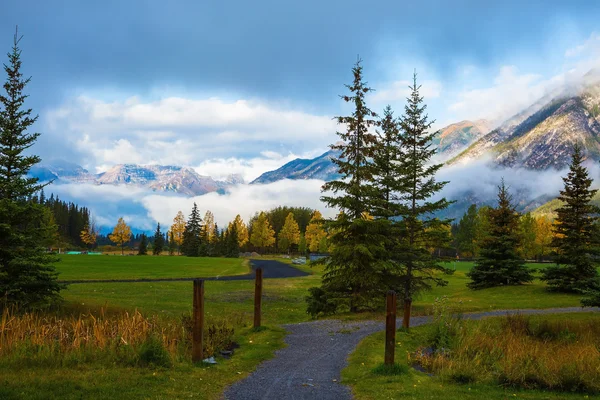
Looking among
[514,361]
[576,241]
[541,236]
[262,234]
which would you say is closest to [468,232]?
[541,236]

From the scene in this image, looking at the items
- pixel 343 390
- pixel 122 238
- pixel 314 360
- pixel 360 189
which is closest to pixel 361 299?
pixel 360 189

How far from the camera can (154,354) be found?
1061 cm

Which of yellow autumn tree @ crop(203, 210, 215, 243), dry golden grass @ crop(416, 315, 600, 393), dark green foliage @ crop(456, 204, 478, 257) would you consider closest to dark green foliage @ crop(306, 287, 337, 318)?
dry golden grass @ crop(416, 315, 600, 393)

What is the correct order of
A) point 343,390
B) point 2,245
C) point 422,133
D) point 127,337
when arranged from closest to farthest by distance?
1. point 343,390
2. point 127,337
3. point 2,245
4. point 422,133

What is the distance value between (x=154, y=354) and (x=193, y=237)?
102674mm

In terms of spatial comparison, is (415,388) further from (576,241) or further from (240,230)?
(240,230)

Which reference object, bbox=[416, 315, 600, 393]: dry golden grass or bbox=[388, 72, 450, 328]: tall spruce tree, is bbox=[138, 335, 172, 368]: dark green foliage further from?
bbox=[388, 72, 450, 328]: tall spruce tree

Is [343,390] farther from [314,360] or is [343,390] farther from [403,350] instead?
[403,350]

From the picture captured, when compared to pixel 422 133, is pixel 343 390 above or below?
below

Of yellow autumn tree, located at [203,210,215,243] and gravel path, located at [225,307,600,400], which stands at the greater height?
yellow autumn tree, located at [203,210,215,243]

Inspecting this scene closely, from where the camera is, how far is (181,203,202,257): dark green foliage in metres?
109

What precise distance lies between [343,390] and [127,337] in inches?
249

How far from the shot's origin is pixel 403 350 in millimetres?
13578

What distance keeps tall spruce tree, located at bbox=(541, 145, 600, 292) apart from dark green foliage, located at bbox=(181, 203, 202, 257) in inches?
3567
